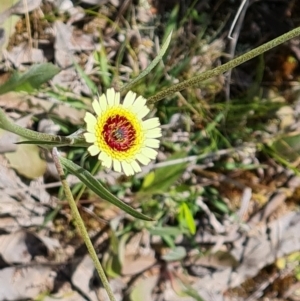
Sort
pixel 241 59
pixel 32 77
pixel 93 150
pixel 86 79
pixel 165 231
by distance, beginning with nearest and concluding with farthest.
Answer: pixel 241 59 → pixel 93 150 → pixel 32 77 → pixel 86 79 → pixel 165 231

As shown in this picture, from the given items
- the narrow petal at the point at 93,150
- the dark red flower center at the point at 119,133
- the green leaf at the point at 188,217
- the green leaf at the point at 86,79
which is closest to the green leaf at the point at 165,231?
the green leaf at the point at 188,217

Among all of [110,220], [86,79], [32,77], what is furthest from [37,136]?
[110,220]

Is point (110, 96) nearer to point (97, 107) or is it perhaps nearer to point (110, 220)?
point (97, 107)

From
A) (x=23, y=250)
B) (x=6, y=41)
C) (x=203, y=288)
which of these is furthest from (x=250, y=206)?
(x=6, y=41)

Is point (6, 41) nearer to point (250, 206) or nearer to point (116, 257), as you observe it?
point (116, 257)

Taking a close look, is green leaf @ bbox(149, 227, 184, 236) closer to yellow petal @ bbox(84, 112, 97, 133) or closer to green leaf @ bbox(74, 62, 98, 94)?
green leaf @ bbox(74, 62, 98, 94)

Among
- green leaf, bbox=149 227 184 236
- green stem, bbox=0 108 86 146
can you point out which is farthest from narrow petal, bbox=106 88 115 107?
green leaf, bbox=149 227 184 236

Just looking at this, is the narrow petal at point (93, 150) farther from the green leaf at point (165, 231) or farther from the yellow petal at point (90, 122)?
the green leaf at point (165, 231)
